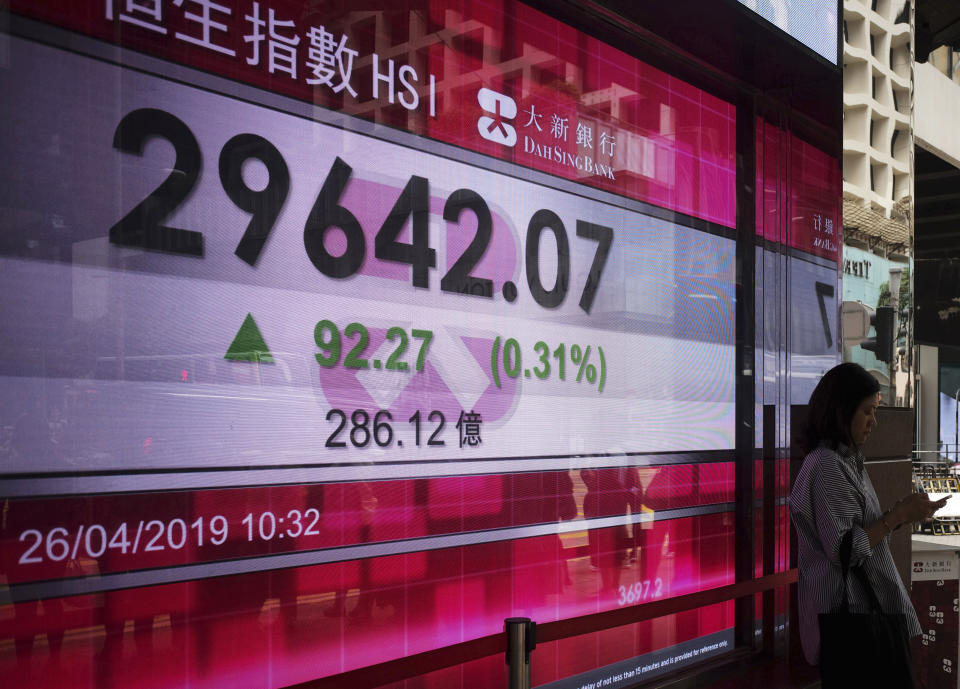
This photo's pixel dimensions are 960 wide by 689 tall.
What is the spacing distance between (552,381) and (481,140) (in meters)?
0.96

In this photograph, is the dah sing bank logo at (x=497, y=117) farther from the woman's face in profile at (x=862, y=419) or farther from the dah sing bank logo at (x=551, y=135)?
the woman's face in profile at (x=862, y=419)

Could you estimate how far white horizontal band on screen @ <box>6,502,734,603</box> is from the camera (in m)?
2.12

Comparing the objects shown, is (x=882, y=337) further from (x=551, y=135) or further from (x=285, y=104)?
(x=285, y=104)

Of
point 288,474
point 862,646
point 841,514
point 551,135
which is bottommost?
point 862,646

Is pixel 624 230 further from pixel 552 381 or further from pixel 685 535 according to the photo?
pixel 685 535

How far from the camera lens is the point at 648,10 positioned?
381 cm

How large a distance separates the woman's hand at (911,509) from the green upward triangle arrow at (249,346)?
1.96 metres

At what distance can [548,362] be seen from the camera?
11.4 ft

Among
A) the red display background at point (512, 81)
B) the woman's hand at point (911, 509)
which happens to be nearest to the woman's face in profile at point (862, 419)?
the woman's hand at point (911, 509)

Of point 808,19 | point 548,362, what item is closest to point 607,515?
point 548,362

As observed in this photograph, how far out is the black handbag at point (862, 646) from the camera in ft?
8.83

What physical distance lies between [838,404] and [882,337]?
7.01 ft

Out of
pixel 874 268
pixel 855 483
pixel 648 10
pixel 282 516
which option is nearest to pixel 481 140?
pixel 648 10

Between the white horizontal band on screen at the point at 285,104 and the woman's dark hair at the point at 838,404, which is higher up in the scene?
the white horizontal band on screen at the point at 285,104
